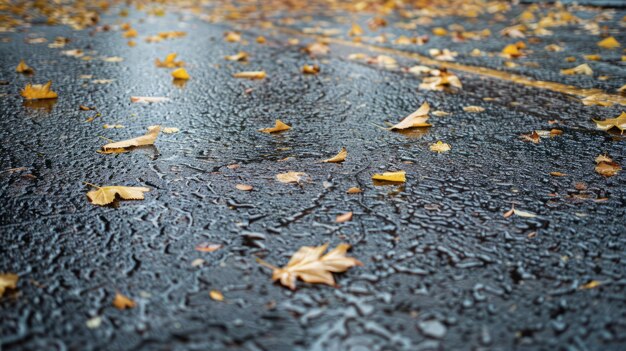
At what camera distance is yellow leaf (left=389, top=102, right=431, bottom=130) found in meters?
2.58

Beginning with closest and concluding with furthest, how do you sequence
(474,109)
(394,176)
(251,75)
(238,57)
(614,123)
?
(394,176) → (614,123) → (474,109) → (251,75) → (238,57)

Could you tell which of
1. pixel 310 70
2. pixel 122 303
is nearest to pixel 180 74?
pixel 310 70

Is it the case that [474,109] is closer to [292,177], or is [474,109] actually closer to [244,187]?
[292,177]

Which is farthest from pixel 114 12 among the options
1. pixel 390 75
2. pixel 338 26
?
pixel 390 75

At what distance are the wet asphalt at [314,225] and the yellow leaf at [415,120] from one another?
70 millimetres

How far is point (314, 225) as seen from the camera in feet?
5.42

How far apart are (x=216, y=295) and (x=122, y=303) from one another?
0.71 feet

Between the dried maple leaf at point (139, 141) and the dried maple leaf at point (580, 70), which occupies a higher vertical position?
the dried maple leaf at point (580, 70)

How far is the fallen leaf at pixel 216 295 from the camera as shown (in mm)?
1306

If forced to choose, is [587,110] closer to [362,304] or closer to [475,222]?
[475,222]

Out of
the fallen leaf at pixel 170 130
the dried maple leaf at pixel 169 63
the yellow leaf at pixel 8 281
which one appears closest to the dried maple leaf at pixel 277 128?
the fallen leaf at pixel 170 130

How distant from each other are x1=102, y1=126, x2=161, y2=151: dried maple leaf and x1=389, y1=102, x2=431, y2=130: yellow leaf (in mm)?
1078

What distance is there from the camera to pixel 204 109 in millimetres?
2916

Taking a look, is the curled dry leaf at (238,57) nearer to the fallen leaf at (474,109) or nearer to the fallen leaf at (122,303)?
the fallen leaf at (474,109)
